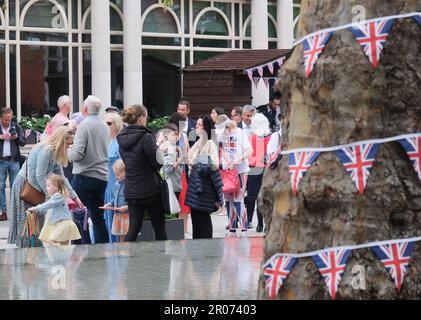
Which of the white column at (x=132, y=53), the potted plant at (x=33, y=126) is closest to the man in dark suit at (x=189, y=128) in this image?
the potted plant at (x=33, y=126)

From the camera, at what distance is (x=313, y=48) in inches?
210

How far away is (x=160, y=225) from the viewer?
478 inches

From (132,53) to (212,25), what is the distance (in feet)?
11.7

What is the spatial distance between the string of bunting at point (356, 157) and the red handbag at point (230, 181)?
34.0 feet

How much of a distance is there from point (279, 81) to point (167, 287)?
8.33ft

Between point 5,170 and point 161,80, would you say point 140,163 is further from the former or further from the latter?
point 161,80

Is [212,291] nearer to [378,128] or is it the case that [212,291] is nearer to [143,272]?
[143,272]

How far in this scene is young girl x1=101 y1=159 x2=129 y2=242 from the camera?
41.8 ft

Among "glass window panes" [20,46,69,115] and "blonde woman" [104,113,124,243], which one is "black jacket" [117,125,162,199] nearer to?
"blonde woman" [104,113,124,243]

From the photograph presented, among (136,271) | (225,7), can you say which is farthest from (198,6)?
(136,271)

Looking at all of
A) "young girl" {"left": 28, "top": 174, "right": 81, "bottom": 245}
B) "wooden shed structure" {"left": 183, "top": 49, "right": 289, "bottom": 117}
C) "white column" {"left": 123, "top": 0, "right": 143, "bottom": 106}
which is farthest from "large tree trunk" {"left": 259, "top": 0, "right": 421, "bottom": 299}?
"white column" {"left": 123, "top": 0, "right": 143, "bottom": 106}

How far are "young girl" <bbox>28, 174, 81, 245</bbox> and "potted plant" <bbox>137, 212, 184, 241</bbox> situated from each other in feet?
4.17

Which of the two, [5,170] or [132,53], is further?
[132,53]

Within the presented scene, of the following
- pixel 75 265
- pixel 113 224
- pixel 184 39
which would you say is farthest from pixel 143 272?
pixel 184 39
